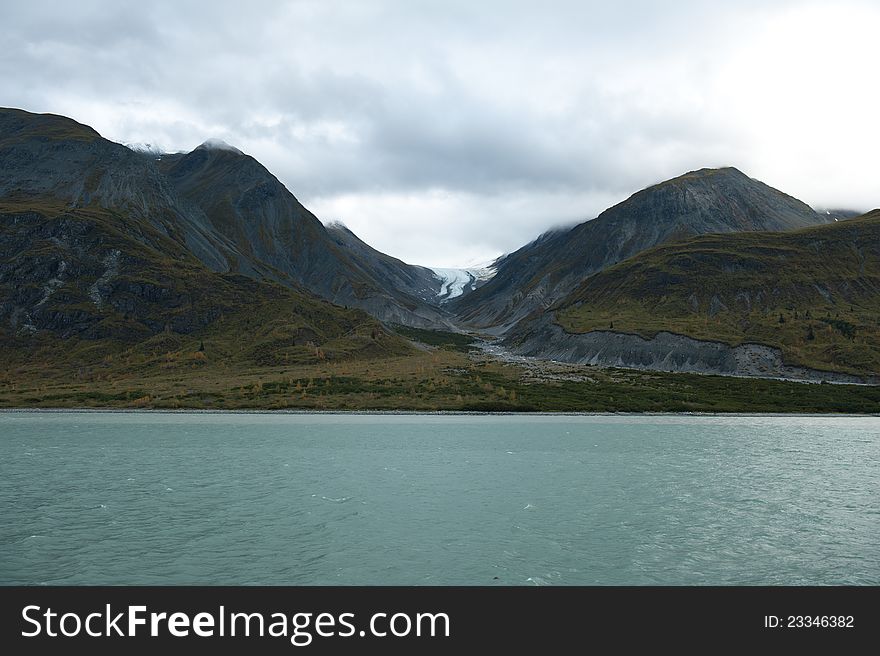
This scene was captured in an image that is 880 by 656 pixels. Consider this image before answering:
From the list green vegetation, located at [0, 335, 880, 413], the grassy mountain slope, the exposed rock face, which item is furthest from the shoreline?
the grassy mountain slope

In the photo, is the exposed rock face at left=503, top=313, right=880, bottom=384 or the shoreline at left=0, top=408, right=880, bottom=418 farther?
the exposed rock face at left=503, top=313, right=880, bottom=384

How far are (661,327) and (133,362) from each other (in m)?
140

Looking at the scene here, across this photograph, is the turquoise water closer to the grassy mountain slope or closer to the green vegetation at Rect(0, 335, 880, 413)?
the green vegetation at Rect(0, 335, 880, 413)

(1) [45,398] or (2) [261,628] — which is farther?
(1) [45,398]

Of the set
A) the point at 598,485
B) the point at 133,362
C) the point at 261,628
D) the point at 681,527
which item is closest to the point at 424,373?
the point at 133,362

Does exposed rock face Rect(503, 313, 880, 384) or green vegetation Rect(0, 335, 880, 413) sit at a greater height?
exposed rock face Rect(503, 313, 880, 384)

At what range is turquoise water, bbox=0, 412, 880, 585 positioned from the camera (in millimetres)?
25359

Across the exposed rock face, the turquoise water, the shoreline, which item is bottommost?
the shoreline

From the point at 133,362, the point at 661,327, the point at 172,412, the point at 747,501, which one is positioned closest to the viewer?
the point at 747,501

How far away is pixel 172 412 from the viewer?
10775 cm

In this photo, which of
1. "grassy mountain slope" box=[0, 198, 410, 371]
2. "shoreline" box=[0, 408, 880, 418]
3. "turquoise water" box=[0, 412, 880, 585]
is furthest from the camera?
"grassy mountain slope" box=[0, 198, 410, 371]

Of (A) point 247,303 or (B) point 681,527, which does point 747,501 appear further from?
(A) point 247,303

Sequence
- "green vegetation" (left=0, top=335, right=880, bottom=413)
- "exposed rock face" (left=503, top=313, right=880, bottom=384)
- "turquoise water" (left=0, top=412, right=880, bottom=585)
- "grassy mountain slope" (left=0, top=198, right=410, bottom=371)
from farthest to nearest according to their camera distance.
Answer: "grassy mountain slope" (left=0, top=198, right=410, bottom=371)
"exposed rock face" (left=503, top=313, right=880, bottom=384)
"green vegetation" (left=0, top=335, right=880, bottom=413)
"turquoise water" (left=0, top=412, right=880, bottom=585)

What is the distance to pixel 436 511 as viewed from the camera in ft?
118
